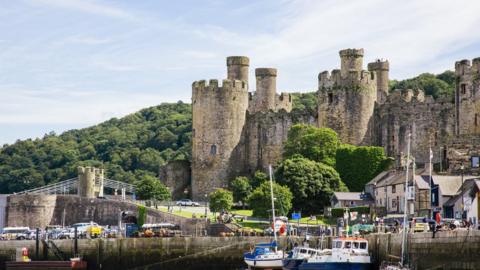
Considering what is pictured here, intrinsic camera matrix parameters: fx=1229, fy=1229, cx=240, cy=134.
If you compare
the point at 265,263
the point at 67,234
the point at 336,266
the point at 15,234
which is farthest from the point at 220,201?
the point at 336,266

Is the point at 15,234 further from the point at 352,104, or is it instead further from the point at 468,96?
the point at 468,96

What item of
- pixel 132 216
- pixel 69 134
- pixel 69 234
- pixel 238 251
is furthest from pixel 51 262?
pixel 69 134

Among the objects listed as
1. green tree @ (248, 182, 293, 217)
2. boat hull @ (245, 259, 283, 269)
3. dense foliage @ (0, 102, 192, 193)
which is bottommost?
boat hull @ (245, 259, 283, 269)

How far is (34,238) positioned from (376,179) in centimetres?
1751

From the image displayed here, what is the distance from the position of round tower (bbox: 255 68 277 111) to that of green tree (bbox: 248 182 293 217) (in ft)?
62.3

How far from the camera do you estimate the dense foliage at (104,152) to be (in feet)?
340

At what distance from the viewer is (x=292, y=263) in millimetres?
43969

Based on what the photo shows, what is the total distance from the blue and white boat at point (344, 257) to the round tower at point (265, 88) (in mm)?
37986

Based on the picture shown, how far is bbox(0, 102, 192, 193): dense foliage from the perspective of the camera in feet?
340

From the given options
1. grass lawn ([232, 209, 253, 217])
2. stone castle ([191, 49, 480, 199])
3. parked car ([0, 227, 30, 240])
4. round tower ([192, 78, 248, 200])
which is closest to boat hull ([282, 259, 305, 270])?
parked car ([0, 227, 30, 240])

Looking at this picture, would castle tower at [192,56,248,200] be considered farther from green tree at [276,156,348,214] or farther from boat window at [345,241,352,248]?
boat window at [345,241,352,248]

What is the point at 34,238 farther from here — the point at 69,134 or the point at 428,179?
the point at 69,134

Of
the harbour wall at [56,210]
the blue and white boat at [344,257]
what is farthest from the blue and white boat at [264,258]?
the harbour wall at [56,210]

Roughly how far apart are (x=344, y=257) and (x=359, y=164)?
87.5 feet
